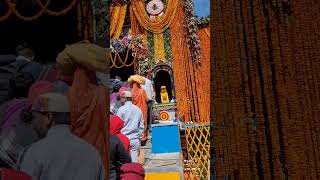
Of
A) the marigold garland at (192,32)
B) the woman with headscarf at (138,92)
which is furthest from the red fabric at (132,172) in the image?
the marigold garland at (192,32)

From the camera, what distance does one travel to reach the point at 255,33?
319 cm

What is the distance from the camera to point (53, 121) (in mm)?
2346

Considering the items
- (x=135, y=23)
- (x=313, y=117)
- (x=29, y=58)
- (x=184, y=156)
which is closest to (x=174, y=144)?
(x=184, y=156)

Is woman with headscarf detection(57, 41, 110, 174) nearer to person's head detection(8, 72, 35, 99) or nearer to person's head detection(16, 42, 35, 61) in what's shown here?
person's head detection(8, 72, 35, 99)

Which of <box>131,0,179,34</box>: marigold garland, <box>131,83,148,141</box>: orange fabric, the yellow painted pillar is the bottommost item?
the yellow painted pillar

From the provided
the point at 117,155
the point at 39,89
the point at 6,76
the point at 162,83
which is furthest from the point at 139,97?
the point at 162,83

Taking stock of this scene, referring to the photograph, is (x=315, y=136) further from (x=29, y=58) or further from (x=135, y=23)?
(x=135, y=23)

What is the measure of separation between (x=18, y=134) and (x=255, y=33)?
218cm

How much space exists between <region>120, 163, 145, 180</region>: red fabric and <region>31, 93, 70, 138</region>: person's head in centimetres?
79

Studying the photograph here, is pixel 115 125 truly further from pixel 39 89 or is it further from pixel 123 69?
pixel 123 69

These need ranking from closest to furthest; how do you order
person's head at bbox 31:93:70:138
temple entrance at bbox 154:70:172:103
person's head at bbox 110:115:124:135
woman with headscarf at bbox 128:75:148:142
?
person's head at bbox 31:93:70:138
person's head at bbox 110:115:124:135
woman with headscarf at bbox 128:75:148:142
temple entrance at bbox 154:70:172:103

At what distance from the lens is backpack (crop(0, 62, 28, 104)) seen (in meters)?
2.60

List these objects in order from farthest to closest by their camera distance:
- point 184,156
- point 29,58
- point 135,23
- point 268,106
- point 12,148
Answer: point 135,23 < point 184,156 < point 268,106 < point 29,58 < point 12,148

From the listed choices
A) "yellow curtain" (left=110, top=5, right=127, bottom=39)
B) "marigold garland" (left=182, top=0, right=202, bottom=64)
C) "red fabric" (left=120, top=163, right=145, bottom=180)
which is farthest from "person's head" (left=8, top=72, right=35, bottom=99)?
"yellow curtain" (left=110, top=5, right=127, bottom=39)
